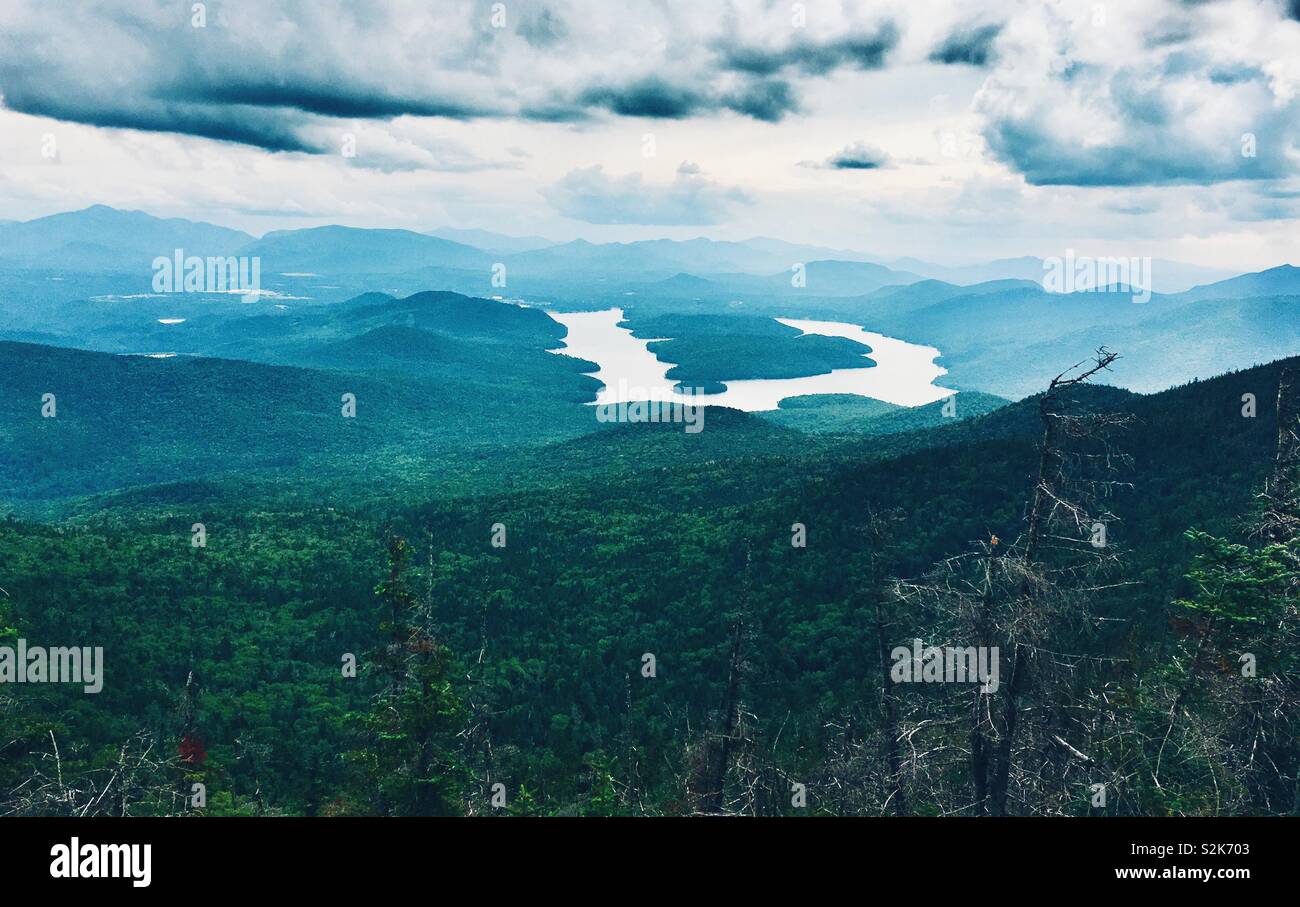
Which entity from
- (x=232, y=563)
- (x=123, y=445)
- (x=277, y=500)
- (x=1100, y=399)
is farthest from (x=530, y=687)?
(x=123, y=445)

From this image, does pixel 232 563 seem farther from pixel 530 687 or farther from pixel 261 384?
pixel 261 384

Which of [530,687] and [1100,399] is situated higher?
[1100,399]
